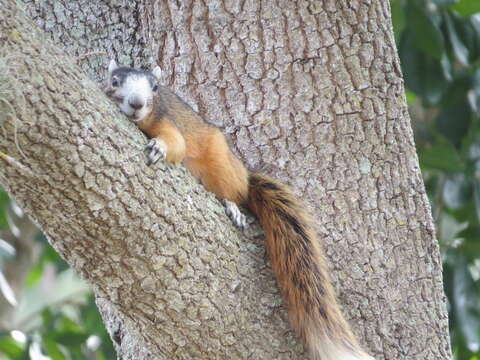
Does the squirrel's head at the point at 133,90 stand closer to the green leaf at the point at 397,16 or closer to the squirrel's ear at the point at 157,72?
the squirrel's ear at the point at 157,72

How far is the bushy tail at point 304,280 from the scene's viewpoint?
1711 mm

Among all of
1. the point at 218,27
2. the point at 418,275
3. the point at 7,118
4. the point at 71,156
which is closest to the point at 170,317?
the point at 71,156

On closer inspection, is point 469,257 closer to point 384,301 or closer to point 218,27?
point 384,301

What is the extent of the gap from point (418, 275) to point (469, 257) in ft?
2.94

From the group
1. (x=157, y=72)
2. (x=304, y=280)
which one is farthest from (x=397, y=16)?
(x=304, y=280)

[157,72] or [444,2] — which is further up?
[444,2]

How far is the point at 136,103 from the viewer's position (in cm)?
181

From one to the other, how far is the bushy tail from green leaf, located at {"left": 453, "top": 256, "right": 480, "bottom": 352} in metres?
1.02

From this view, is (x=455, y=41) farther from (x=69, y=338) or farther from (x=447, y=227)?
(x=69, y=338)

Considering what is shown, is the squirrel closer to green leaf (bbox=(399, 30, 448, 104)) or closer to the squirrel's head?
the squirrel's head

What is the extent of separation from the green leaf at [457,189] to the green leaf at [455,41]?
16.0 inches

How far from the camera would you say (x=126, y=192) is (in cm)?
149

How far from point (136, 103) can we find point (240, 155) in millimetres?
335

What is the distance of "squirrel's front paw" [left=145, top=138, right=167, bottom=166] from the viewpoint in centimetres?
154
